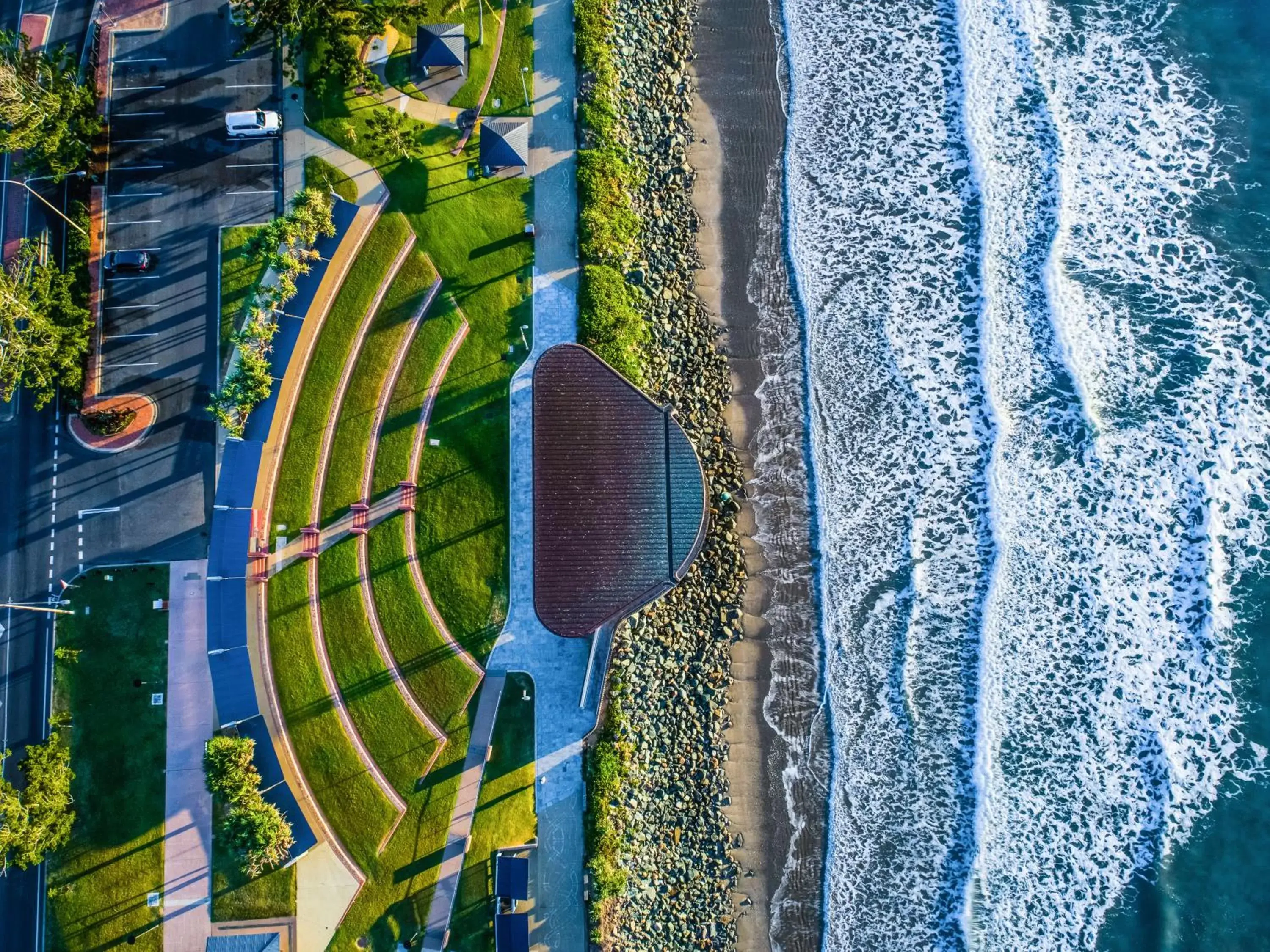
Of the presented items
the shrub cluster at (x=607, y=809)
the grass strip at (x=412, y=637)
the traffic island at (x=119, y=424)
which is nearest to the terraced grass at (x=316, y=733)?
the grass strip at (x=412, y=637)

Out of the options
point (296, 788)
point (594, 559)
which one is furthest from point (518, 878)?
point (594, 559)

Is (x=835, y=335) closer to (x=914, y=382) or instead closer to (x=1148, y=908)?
(x=914, y=382)

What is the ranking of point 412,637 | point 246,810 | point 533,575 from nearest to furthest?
point 246,810 → point 533,575 → point 412,637

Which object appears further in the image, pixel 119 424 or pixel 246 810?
pixel 119 424

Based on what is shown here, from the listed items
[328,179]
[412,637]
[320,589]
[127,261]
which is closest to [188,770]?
[320,589]

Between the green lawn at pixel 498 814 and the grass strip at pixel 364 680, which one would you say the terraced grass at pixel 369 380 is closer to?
the grass strip at pixel 364 680

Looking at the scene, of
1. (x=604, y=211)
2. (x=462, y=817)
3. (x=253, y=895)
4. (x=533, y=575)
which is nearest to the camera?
(x=253, y=895)

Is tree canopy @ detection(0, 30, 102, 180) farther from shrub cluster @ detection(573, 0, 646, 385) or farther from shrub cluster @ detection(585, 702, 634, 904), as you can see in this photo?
shrub cluster @ detection(585, 702, 634, 904)

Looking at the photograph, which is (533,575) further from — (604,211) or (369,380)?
(604,211)
